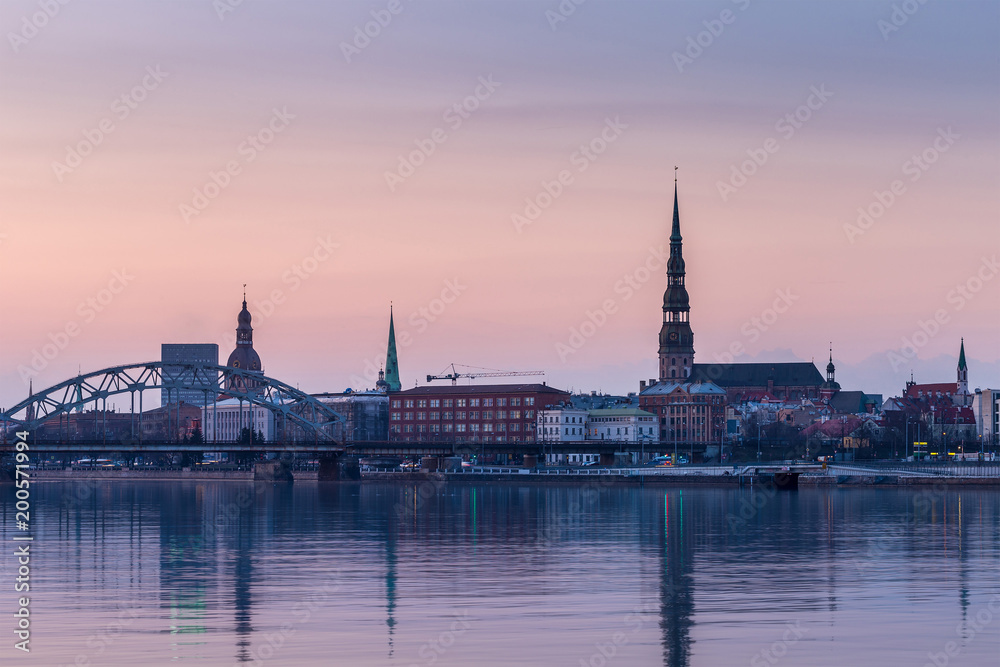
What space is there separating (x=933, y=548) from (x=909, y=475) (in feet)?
331

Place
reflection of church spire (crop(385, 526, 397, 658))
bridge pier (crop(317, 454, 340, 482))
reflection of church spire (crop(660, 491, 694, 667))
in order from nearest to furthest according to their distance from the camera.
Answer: reflection of church spire (crop(660, 491, 694, 667)), reflection of church spire (crop(385, 526, 397, 658)), bridge pier (crop(317, 454, 340, 482))

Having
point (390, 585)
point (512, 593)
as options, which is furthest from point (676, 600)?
point (390, 585)

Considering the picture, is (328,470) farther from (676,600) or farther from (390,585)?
(676,600)

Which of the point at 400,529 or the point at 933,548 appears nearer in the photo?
the point at 933,548

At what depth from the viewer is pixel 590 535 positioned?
6669cm

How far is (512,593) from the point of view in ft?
132

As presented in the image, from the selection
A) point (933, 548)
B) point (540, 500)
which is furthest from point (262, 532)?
point (540, 500)

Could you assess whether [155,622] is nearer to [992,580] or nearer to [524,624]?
[524,624]

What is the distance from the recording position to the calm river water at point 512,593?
101 ft

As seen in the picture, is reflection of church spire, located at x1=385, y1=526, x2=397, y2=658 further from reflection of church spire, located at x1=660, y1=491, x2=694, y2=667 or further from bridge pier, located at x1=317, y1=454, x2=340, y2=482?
bridge pier, located at x1=317, y1=454, x2=340, y2=482

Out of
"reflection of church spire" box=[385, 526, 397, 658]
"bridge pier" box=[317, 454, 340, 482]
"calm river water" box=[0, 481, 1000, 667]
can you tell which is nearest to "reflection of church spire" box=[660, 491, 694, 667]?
"calm river water" box=[0, 481, 1000, 667]

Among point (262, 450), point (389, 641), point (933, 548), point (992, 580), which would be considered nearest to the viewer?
point (389, 641)

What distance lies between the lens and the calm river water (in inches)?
1206

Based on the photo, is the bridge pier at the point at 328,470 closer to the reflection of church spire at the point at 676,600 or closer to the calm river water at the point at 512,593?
the calm river water at the point at 512,593
